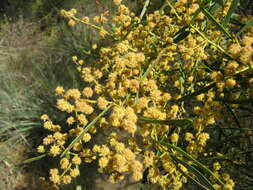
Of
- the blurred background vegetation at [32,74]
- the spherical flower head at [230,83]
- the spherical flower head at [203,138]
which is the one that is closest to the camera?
the spherical flower head at [230,83]

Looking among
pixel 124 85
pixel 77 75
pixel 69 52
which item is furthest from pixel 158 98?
pixel 69 52

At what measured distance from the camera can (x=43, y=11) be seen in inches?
157

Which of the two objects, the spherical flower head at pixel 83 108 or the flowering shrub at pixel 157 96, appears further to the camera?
the spherical flower head at pixel 83 108

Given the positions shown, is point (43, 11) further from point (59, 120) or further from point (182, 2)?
point (182, 2)

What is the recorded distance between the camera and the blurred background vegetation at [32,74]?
299 cm

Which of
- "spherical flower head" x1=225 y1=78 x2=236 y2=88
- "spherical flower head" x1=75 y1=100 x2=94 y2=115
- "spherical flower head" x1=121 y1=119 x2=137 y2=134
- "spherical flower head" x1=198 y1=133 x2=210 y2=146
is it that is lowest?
"spherical flower head" x1=198 y1=133 x2=210 y2=146

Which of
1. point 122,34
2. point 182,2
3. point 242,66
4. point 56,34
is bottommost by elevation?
point 242,66

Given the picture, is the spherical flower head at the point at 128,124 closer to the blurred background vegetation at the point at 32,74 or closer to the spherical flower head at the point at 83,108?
the spherical flower head at the point at 83,108

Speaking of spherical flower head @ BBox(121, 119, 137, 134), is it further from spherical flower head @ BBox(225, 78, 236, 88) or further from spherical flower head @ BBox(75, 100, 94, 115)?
spherical flower head @ BBox(225, 78, 236, 88)

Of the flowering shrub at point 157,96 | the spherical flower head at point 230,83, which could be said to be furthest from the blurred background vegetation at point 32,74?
the spherical flower head at point 230,83

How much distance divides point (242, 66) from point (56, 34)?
A: 131 inches

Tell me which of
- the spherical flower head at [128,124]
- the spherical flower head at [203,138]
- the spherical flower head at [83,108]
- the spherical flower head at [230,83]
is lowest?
the spherical flower head at [203,138]

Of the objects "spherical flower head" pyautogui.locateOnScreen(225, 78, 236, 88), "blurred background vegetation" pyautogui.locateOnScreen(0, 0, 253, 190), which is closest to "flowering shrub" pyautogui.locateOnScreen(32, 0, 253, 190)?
"spherical flower head" pyautogui.locateOnScreen(225, 78, 236, 88)

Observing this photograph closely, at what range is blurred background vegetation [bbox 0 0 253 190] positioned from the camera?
9.80 ft
